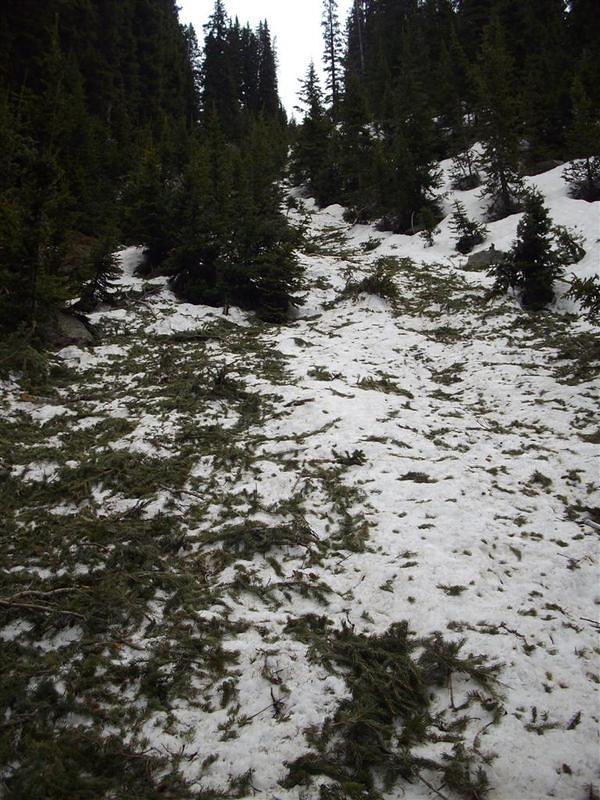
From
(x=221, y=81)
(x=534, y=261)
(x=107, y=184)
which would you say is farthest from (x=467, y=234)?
(x=221, y=81)

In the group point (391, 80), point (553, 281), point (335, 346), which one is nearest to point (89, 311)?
point (335, 346)

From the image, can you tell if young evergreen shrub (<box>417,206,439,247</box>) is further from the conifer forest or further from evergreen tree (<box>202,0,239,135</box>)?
evergreen tree (<box>202,0,239,135</box>)

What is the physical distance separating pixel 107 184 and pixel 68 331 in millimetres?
16142

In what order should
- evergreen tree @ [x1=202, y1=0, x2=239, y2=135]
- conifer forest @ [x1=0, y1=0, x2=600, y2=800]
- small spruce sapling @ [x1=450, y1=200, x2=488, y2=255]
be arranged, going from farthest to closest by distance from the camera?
1. evergreen tree @ [x1=202, y1=0, x2=239, y2=135]
2. small spruce sapling @ [x1=450, y1=200, x2=488, y2=255]
3. conifer forest @ [x1=0, y1=0, x2=600, y2=800]

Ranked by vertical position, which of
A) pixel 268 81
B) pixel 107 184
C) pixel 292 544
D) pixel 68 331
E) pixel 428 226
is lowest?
pixel 292 544

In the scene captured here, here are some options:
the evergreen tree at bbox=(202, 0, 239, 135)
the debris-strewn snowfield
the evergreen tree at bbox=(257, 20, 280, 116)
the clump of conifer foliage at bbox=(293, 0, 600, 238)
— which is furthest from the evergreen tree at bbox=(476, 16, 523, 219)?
the evergreen tree at bbox=(257, 20, 280, 116)

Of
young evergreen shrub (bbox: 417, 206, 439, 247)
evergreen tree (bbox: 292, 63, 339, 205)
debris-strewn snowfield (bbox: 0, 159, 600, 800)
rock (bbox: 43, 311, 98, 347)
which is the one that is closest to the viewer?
debris-strewn snowfield (bbox: 0, 159, 600, 800)

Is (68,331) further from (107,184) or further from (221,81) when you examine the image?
(221,81)

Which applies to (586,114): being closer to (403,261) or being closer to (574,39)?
(403,261)

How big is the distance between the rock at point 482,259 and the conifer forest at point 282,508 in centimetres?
46

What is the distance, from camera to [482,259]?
19.7 m

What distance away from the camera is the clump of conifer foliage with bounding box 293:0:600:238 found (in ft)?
80.3

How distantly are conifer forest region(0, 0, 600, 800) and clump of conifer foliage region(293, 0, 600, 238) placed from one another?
4606 mm

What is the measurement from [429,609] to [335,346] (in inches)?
382
